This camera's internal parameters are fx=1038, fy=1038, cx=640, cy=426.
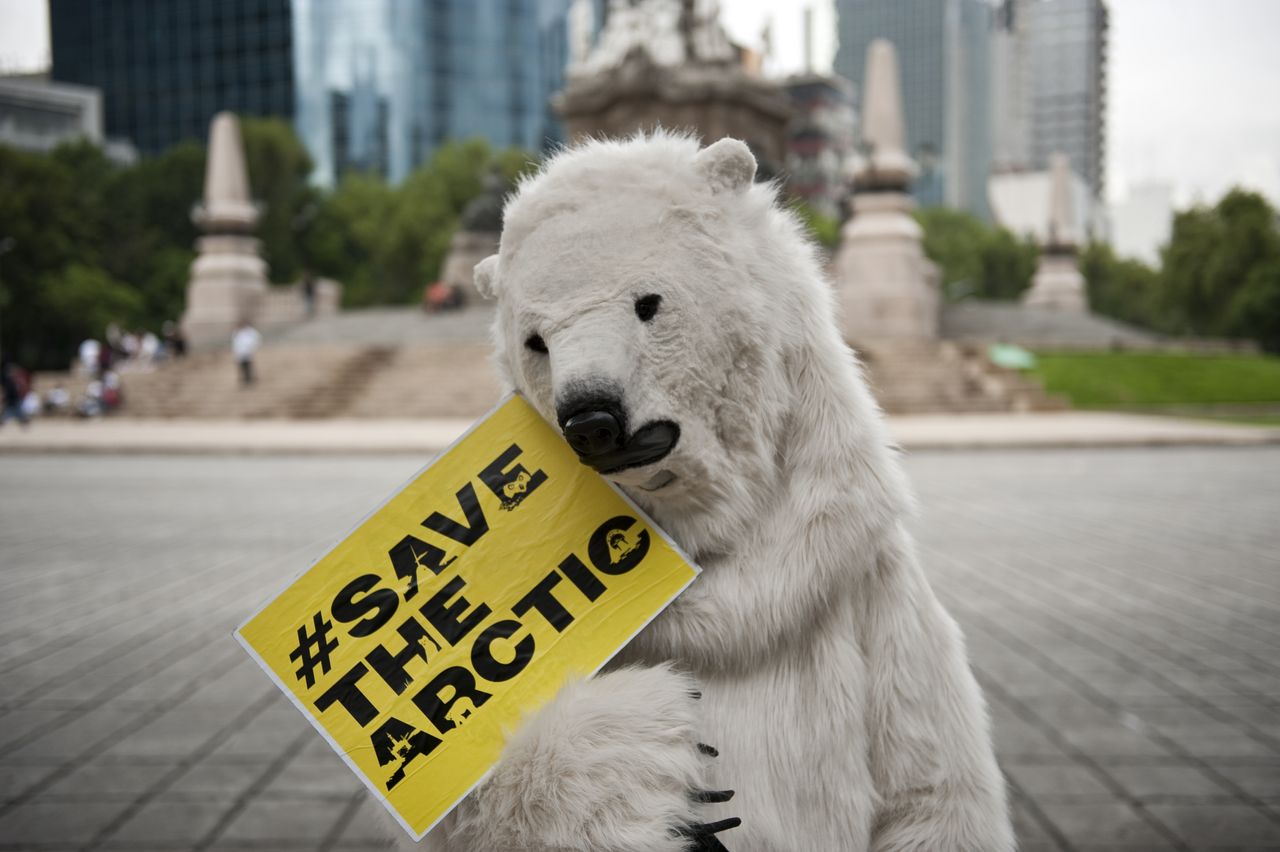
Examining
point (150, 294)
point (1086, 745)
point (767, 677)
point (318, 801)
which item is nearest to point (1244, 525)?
point (1086, 745)

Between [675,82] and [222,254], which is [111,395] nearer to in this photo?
[222,254]

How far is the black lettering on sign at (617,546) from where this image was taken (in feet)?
4.46

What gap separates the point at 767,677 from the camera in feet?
4.53

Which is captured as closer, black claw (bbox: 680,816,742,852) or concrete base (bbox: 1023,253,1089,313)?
black claw (bbox: 680,816,742,852)

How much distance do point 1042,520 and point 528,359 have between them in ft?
25.5

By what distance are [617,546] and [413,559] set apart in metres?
0.28

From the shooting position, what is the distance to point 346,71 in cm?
6862

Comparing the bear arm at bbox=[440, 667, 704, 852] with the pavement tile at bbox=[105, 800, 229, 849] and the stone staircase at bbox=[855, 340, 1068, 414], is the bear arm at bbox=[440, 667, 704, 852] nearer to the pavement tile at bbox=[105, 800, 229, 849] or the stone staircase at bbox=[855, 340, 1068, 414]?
the pavement tile at bbox=[105, 800, 229, 849]

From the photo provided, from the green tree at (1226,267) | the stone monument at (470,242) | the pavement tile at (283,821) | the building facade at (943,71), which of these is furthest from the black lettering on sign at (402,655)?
the building facade at (943,71)

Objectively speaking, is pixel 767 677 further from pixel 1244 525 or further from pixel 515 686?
pixel 1244 525

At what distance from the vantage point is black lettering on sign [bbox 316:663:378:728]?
4.38 ft

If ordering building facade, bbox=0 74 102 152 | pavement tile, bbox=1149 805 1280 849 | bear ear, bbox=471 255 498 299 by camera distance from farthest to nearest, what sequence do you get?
1. building facade, bbox=0 74 102 152
2. pavement tile, bbox=1149 805 1280 849
3. bear ear, bbox=471 255 498 299

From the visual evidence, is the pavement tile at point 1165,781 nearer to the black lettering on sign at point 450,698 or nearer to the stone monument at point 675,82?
the black lettering on sign at point 450,698

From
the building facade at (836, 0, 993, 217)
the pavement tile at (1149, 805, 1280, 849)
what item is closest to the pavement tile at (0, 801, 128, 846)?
the pavement tile at (1149, 805, 1280, 849)
